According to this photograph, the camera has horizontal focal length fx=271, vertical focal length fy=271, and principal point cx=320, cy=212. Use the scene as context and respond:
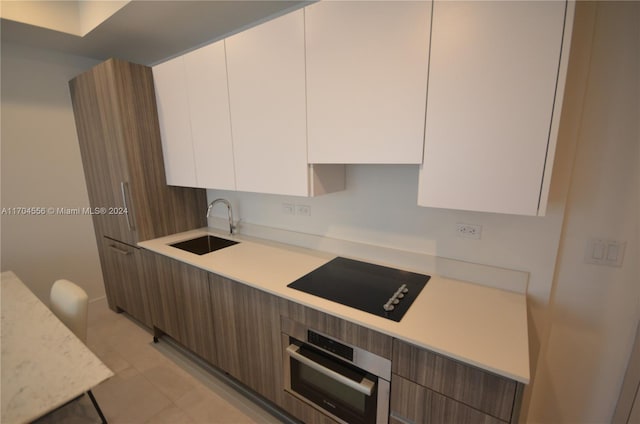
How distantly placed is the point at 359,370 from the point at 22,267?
303 centimetres

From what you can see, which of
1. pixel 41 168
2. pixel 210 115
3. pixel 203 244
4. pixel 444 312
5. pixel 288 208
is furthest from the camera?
pixel 41 168

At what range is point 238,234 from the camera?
7.57 feet

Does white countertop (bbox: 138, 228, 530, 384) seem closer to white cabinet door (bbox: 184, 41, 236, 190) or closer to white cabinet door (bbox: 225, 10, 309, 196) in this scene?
white cabinet door (bbox: 225, 10, 309, 196)

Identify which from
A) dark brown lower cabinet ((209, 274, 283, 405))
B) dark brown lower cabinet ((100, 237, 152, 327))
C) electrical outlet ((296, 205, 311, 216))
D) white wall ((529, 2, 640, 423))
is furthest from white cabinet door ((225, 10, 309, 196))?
dark brown lower cabinet ((100, 237, 152, 327))

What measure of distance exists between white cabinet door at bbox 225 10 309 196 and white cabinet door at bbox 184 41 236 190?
77 mm

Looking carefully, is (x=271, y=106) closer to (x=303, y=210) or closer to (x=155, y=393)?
(x=303, y=210)

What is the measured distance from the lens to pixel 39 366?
3.04ft

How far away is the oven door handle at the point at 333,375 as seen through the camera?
43.4 inches

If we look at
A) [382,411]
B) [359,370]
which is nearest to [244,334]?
[359,370]

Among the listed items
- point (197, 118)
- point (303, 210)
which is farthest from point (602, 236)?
point (197, 118)

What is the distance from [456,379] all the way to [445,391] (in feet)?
0.24

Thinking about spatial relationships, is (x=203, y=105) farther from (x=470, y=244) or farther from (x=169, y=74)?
(x=470, y=244)

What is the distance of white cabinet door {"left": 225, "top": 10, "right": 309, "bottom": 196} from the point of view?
1.37 meters

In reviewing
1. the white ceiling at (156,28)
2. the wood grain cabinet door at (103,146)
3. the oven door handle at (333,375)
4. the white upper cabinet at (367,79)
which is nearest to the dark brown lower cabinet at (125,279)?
the wood grain cabinet door at (103,146)
